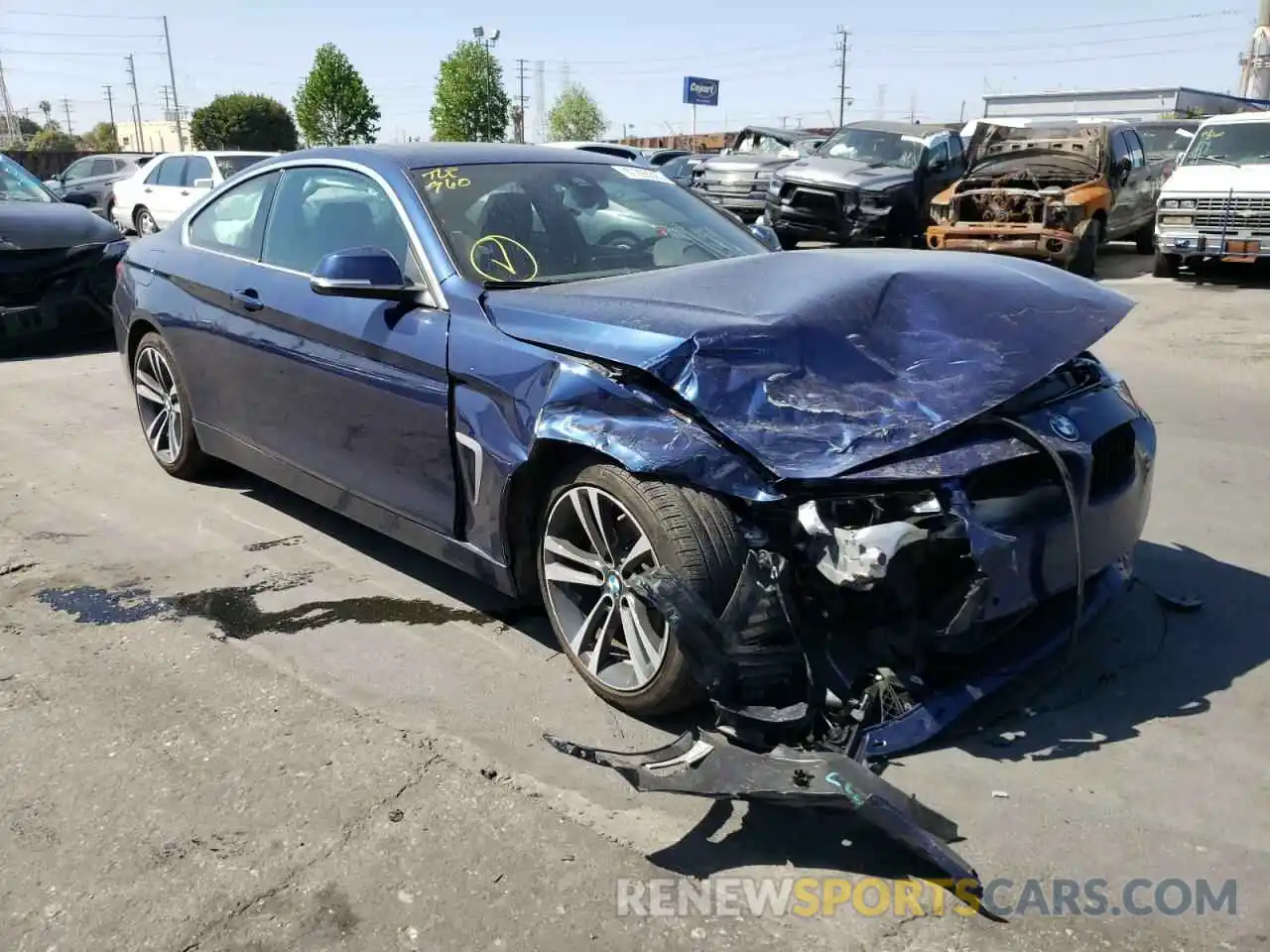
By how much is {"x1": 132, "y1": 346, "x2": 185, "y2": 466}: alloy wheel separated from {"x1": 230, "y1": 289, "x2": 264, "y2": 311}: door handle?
36.1 inches

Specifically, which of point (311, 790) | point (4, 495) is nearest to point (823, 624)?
point (311, 790)

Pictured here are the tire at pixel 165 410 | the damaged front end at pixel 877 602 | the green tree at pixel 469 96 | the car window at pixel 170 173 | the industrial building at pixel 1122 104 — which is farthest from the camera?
the green tree at pixel 469 96

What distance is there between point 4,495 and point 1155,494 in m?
5.81

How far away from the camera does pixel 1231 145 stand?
12.7 meters

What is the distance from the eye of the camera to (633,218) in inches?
172

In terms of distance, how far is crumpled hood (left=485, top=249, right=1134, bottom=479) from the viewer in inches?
112

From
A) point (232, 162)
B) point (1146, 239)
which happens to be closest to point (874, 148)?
point (1146, 239)

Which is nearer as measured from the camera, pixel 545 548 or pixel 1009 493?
pixel 1009 493

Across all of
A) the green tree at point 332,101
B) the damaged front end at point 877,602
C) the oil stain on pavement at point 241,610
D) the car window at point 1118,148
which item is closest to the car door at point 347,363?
Result: the oil stain on pavement at point 241,610

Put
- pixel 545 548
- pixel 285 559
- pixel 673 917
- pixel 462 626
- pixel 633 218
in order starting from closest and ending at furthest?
pixel 673 917
pixel 545 548
pixel 462 626
pixel 633 218
pixel 285 559

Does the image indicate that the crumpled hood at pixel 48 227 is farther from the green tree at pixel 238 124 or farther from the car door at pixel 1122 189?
the green tree at pixel 238 124

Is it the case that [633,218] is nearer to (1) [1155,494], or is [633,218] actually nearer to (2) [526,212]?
(2) [526,212]

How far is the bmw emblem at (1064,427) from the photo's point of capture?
3.02 m

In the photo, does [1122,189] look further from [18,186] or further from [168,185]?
[168,185]
